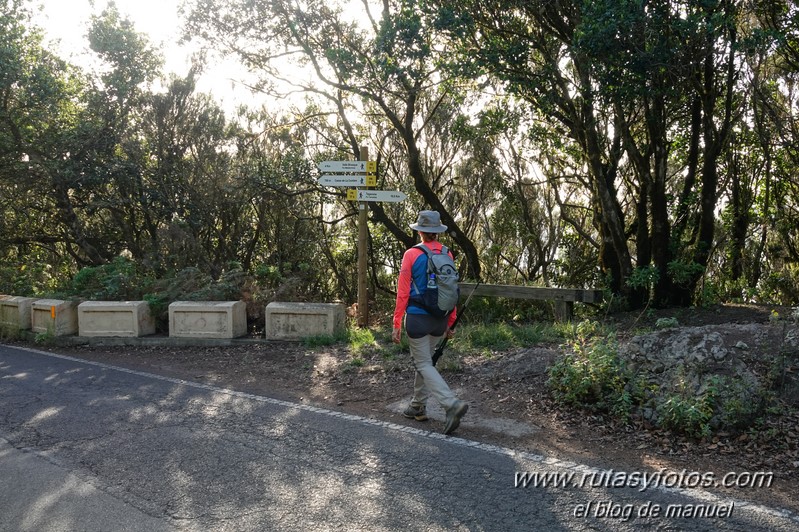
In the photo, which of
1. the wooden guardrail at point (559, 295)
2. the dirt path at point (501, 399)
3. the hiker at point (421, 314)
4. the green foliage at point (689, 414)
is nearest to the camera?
the dirt path at point (501, 399)

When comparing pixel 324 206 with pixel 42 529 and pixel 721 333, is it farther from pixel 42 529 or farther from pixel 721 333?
pixel 42 529

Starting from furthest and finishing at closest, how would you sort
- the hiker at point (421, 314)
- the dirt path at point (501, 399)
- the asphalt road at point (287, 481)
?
the hiker at point (421, 314), the dirt path at point (501, 399), the asphalt road at point (287, 481)

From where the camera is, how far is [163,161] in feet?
51.5

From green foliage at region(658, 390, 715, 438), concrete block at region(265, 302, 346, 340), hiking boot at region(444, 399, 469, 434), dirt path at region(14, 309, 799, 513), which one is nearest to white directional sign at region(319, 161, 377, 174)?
concrete block at region(265, 302, 346, 340)

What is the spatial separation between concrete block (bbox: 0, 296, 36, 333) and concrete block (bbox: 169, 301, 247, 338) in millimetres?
3792

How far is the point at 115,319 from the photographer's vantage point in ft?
38.4

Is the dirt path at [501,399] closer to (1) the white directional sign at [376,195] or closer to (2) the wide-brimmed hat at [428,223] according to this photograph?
(2) the wide-brimmed hat at [428,223]

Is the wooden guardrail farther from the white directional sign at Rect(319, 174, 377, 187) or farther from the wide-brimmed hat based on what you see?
the wide-brimmed hat

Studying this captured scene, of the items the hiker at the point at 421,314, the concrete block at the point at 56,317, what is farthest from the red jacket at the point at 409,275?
the concrete block at the point at 56,317

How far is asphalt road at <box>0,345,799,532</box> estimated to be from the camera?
13.4ft

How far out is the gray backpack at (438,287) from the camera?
5.94 m

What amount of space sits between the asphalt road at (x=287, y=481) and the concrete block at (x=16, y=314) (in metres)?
6.96

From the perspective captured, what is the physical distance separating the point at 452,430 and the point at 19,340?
10598mm

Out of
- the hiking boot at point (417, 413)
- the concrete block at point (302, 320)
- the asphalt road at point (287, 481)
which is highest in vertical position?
the concrete block at point (302, 320)
